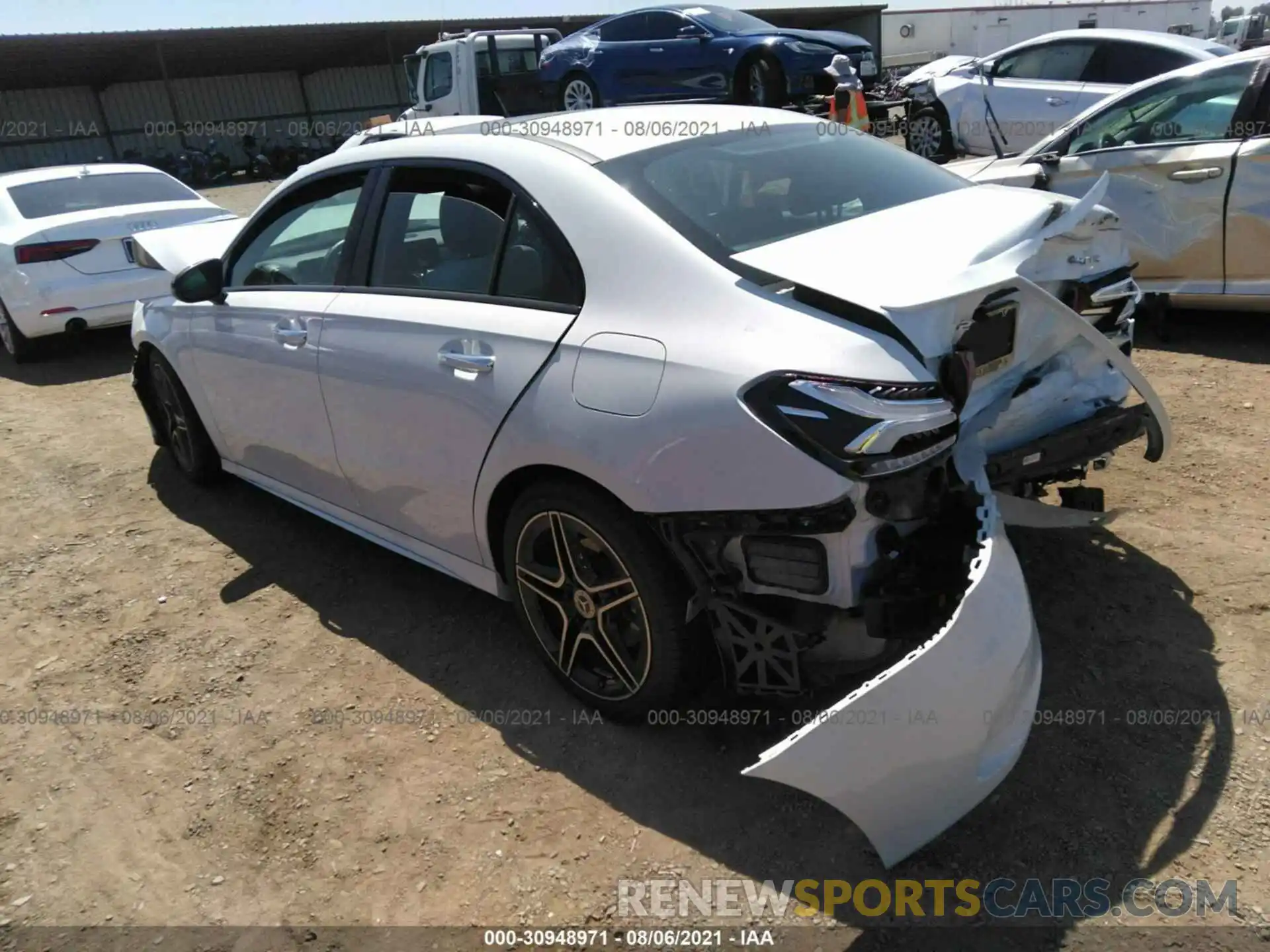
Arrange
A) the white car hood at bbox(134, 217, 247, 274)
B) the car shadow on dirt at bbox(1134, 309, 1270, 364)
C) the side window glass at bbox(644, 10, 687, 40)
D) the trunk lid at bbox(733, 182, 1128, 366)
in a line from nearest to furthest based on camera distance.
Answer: the trunk lid at bbox(733, 182, 1128, 366), the white car hood at bbox(134, 217, 247, 274), the car shadow on dirt at bbox(1134, 309, 1270, 364), the side window glass at bbox(644, 10, 687, 40)

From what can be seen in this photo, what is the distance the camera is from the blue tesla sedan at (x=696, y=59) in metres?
12.0

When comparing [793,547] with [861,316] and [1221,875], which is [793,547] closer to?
[861,316]

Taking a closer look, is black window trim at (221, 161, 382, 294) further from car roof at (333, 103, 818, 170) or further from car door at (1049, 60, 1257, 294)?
car door at (1049, 60, 1257, 294)

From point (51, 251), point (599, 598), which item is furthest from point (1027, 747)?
point (51, 251)

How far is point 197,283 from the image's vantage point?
3844mm

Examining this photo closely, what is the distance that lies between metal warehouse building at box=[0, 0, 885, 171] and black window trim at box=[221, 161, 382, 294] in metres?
23.4

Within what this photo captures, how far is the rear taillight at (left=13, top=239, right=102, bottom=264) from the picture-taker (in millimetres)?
7004

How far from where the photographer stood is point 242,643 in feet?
11.6

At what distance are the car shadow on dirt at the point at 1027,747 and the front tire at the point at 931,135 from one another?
8.89m

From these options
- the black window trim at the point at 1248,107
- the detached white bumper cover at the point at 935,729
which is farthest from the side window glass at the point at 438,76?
the detached white bumper cover at the point at 935,729

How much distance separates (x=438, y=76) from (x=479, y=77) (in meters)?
0.76

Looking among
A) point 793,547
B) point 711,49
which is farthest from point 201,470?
point 711,49

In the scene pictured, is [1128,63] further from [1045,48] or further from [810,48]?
[810,48]

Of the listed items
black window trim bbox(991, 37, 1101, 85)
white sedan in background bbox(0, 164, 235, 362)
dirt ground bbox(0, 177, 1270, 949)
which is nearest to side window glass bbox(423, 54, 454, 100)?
white sedan in background bbox(0, 164, 235, 362)
